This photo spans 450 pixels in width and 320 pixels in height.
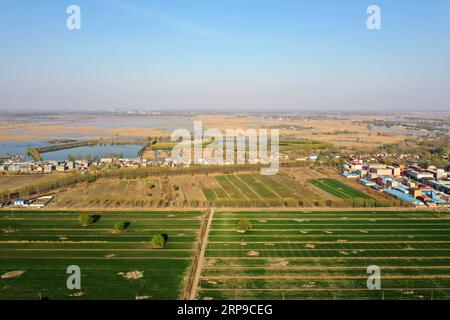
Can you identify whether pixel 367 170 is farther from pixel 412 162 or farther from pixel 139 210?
pixel 139 210

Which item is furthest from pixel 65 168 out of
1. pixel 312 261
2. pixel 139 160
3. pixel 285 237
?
pixel 312 261

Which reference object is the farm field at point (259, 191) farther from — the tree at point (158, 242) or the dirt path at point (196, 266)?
the tree at point (158, 242)

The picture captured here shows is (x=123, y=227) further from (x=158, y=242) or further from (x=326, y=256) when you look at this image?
(x=326, y=256)

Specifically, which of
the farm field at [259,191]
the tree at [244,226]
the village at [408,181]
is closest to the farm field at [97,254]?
the tree at [244,226]

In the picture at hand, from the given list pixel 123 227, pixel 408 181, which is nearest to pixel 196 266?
pixel 123 227

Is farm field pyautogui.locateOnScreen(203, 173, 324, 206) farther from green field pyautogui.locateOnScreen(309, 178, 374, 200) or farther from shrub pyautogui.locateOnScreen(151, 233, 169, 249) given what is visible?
shrub pyautogui.locateOnScreen(151, 233, 169, 249)


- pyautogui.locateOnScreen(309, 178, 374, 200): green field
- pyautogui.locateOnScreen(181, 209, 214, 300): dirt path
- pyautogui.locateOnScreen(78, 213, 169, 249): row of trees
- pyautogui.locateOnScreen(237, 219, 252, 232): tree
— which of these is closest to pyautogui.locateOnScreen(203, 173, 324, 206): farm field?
pyautogui.locateOnScreen(309, 178, 374, 200): green field
